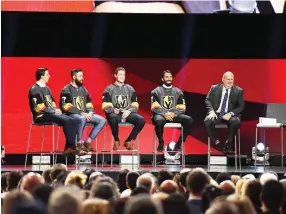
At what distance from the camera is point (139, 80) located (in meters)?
13.7

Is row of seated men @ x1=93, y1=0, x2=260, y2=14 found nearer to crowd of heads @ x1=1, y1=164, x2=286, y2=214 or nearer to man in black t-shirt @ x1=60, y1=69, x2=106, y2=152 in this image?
man in black t-shirt @ x1=60, y1=69, x2=106, y2=152

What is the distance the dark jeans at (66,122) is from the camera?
37.4 ft

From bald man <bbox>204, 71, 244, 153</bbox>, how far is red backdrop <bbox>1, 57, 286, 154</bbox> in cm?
152

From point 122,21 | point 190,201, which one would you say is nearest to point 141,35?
point 122,21

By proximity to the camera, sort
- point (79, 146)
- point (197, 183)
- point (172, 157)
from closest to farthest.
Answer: point (197, 183) < point (79, 146) < point (172, 157)

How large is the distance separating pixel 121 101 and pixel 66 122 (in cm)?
102

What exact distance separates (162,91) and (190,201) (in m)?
6.45

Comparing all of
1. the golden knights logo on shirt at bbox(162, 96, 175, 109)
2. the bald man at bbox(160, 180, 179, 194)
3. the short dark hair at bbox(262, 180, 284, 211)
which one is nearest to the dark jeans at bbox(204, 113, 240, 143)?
the golden knights logo on shirt at bbox(162, 96, 175, 109)

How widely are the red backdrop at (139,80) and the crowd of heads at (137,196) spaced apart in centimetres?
520

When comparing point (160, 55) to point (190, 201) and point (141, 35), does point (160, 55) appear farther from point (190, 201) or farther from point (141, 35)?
point (190, 201)

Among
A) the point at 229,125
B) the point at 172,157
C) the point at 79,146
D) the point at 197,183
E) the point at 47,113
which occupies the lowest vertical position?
the point at 197,183

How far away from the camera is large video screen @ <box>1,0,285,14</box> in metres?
13.4

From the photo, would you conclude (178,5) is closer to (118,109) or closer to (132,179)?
(118,109)

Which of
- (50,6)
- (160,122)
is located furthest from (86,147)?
(50,6)
